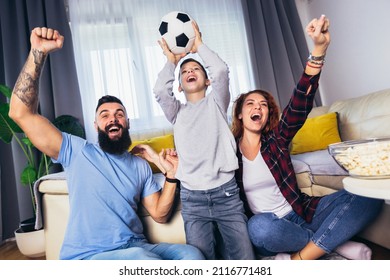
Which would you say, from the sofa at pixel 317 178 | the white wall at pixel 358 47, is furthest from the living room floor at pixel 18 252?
the white wall at pixel 358 47

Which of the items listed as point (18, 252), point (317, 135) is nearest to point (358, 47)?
point (317, 135)

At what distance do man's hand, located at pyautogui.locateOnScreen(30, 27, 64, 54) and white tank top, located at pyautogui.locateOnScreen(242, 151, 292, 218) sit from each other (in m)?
0.60

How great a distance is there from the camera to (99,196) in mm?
702

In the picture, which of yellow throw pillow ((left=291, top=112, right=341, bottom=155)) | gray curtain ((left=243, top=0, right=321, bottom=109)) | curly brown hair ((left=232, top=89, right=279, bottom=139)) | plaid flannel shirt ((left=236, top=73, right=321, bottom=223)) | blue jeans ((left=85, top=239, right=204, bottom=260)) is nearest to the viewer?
blue jeans ((left=85, top=239, right=204, bottom=260))

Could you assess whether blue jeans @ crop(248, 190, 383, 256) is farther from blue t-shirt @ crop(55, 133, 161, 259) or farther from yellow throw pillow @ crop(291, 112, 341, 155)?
yellow throw pillow @ crop(291, 112, 341, 155)

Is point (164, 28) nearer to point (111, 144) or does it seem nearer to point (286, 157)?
point (111, 144)

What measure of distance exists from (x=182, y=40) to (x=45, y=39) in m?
0.37

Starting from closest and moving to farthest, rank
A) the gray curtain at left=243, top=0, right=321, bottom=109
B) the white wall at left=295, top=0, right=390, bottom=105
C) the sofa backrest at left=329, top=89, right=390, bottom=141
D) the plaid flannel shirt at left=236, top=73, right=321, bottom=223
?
the plaid flannel shirt at left=236, top=73, right=321, bottom=223, the sofa backrest at left=329, top=89, right=390, bottom=141, the white wall at left=295, top=0, right=390, bottom=105, the gray curtain at left=243, top=0, right=321, bottom=109

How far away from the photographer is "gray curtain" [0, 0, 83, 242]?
5.33 feet

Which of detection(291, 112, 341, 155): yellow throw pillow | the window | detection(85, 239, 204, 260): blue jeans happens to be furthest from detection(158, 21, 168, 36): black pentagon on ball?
detection(291, 112, 341, 155): yellow throw pillow

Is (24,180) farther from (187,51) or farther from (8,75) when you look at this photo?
(187,51)

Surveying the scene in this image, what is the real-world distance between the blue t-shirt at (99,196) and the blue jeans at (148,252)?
0.02m
